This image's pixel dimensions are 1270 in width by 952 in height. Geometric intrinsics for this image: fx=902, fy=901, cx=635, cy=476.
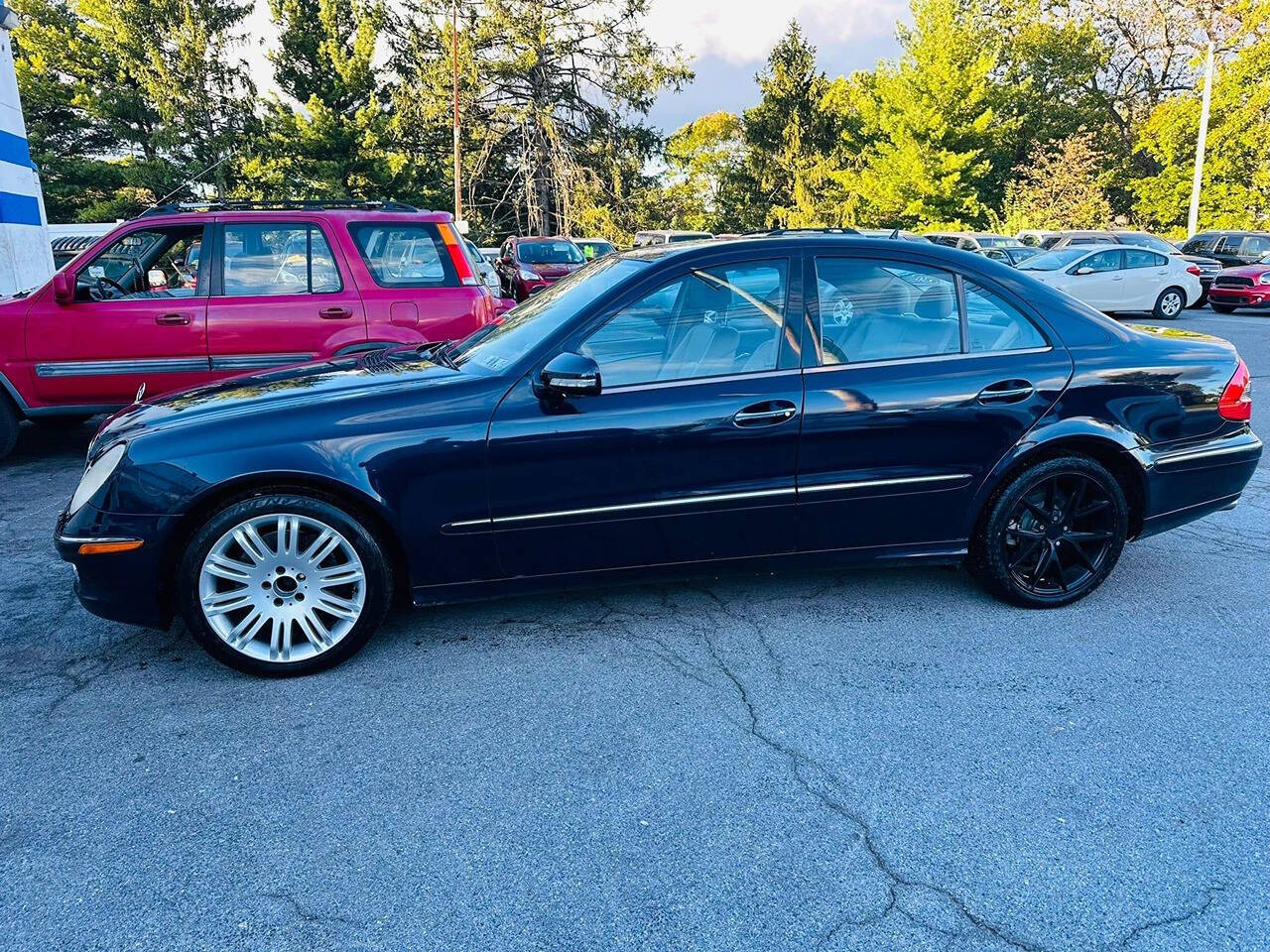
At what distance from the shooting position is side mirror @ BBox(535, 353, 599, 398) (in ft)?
11.0

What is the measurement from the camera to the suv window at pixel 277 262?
21.6 ft

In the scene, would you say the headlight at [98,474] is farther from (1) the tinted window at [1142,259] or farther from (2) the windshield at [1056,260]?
(1) the tinted window at [1142,259]

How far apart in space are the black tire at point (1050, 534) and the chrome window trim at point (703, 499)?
0.27 m

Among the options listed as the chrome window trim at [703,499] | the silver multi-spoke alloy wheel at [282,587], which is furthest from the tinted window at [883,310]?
the silver multi-spoke alloy wheel at [282,587]

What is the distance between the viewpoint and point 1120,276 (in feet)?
58.8

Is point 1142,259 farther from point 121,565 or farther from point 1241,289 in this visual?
point 121,565

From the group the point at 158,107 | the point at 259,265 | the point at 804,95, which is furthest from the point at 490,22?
the point at 259,265

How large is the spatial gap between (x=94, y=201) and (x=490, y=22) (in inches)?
685

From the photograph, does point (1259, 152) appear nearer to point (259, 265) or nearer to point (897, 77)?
point (897, 77)

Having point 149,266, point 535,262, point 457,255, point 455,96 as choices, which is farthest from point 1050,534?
point 455,96

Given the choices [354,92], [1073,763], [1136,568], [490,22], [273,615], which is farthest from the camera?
[354,92]

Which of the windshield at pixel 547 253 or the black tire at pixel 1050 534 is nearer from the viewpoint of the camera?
the black tire at pixel 1050 534

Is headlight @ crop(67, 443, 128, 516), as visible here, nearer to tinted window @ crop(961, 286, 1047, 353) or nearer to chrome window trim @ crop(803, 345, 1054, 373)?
chrome window trim @ crop(803, 345, 1054, 373)

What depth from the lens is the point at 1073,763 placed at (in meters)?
2.82
